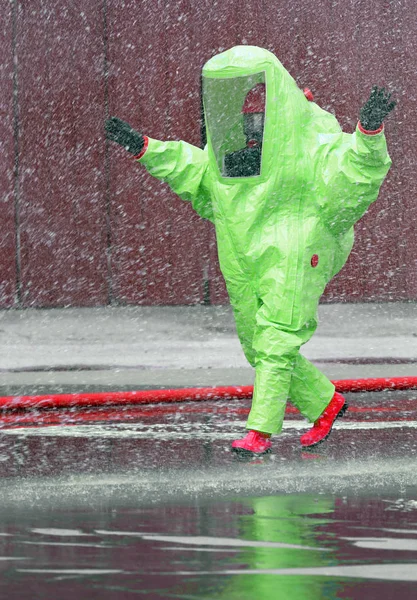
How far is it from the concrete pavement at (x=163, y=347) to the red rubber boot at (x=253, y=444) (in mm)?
2065

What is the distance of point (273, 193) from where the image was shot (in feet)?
19.6

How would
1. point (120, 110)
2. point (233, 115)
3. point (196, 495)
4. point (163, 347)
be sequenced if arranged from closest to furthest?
point (196, 495)
point (233, 115)
point (163, 347)
point (120, 110)

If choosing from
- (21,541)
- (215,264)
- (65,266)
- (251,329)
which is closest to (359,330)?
(215,264)

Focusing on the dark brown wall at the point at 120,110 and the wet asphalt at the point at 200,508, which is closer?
the wet asphalt at the point at 200,508

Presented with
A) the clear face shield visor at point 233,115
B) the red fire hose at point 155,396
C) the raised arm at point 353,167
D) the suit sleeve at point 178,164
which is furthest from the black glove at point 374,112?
the red fire hose at point 155,396

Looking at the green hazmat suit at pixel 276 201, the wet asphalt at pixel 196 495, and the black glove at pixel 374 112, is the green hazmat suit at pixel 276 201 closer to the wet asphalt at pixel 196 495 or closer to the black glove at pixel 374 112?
the black glove at pixel 374 112

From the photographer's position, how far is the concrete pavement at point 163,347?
331 inches

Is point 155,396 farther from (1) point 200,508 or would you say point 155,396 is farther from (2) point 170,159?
(1) point 200,508

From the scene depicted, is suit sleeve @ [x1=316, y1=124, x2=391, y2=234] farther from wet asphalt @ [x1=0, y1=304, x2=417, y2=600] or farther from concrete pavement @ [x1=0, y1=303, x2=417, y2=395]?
concrete pavement @ [x1=0, y1=303, x2=417, y2=395]

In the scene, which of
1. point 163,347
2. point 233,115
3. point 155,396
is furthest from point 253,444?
point 163,347

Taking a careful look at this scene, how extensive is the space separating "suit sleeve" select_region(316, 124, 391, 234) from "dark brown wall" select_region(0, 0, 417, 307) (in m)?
5.71

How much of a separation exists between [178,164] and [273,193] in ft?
1.52

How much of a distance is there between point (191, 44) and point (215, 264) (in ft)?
5.45

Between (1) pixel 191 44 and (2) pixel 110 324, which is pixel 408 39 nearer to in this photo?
(1) pixel 191 44
